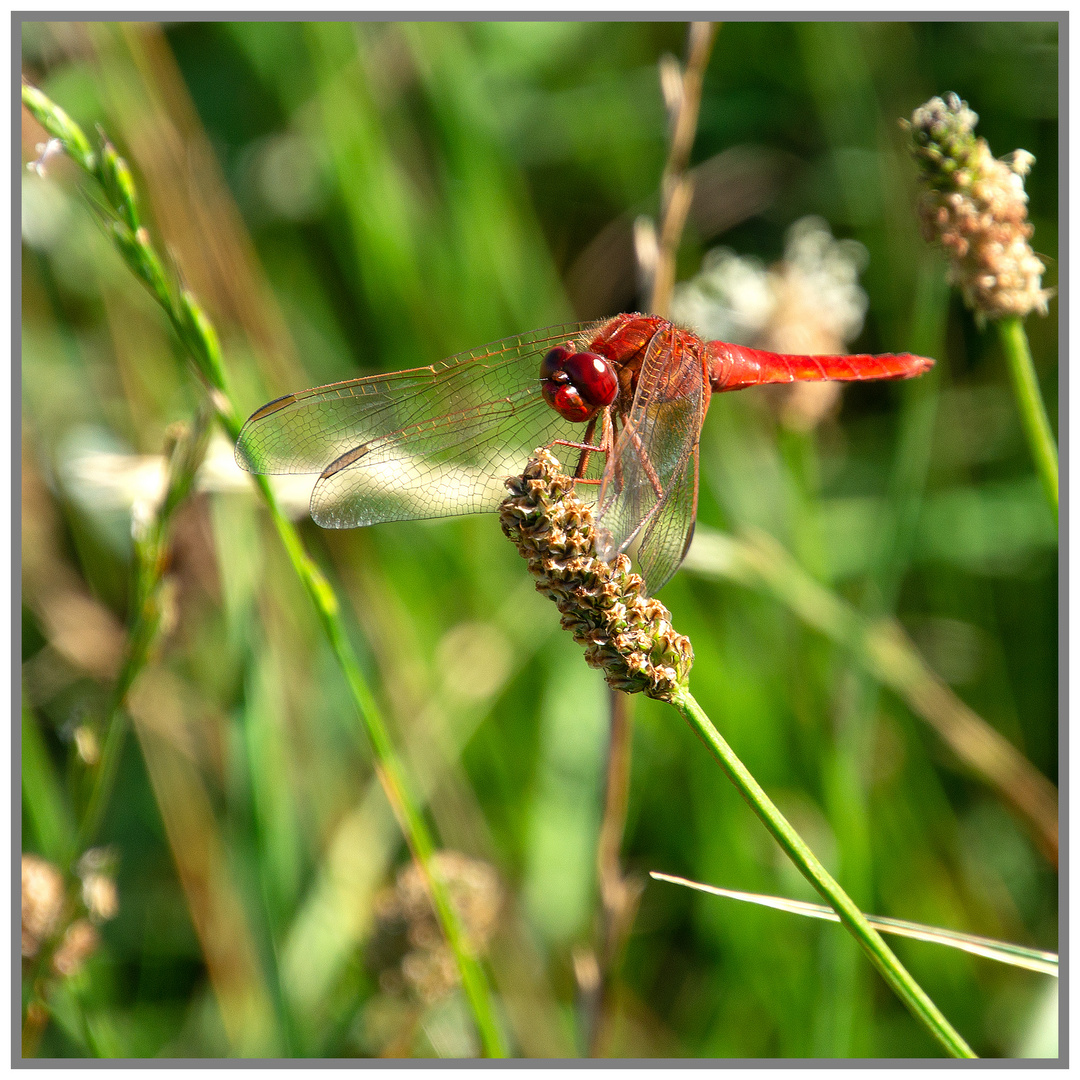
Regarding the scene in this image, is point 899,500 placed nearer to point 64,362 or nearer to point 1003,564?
point 1003,564

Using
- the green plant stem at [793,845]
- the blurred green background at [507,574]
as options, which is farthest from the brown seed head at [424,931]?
the green plant stem at [793,845]

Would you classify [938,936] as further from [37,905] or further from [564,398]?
[37,905]

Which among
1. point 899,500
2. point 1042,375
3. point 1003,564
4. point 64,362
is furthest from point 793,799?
point 64,362

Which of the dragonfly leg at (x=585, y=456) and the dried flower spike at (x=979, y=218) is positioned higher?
the dried flower spike at (x=979, y=218)

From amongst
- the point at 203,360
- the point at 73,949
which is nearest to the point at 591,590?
the point at 203,360

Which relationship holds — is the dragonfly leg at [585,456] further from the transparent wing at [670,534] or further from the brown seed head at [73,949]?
the brown seed head at [73,949]

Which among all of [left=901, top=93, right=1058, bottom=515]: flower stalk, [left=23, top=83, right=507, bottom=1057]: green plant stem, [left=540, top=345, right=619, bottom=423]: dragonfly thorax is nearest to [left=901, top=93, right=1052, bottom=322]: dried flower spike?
[left=901, top=93, right=1058, bottom=515]: flower stalk
